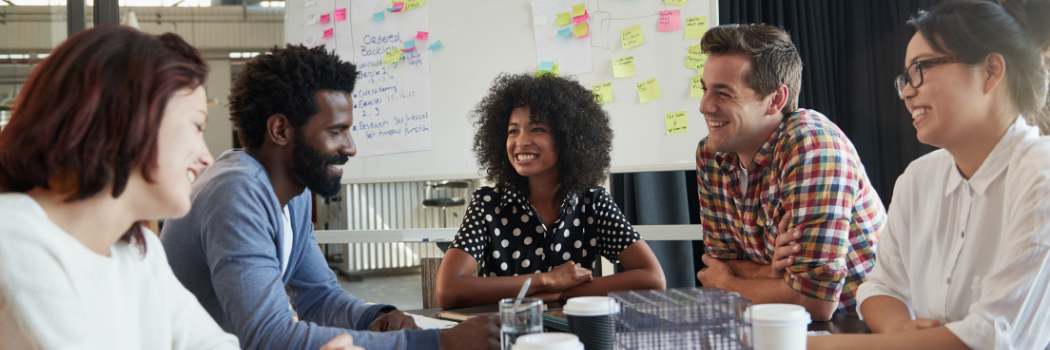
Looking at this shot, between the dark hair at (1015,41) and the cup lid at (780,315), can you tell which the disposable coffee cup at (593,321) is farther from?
the dark hair at (1015,41)

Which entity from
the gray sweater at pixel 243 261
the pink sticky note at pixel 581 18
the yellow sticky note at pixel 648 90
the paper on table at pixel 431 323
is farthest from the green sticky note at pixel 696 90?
the gray sweater at pixel 243 261

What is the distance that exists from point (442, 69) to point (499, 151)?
950mm

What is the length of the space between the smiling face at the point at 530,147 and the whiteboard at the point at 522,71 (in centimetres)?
70

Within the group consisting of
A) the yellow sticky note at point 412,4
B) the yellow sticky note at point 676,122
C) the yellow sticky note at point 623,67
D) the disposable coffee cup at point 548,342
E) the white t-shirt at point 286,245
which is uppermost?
the yellow sticky note at point 412,4

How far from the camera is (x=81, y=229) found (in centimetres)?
82

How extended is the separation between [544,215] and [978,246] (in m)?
1.18

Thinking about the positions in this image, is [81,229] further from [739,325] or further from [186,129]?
[739,325]

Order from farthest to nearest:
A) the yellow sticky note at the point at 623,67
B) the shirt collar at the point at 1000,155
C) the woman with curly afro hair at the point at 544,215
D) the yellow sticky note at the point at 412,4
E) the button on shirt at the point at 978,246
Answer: the yellow sticky note at the point at 412,4
the yellow sticky note at the point at 623,67
the woman with curly afro hair at the point at 544,215
the shirt collar at the point at 1000,155
the button on shirt at the point at 978,246

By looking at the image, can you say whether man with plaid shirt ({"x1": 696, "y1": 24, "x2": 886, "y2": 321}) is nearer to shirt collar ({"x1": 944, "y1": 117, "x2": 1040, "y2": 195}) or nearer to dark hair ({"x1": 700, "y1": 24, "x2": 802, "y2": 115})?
dark hair ({"x1": 700, "y1": 24, "x2": 802, "y2": 115})

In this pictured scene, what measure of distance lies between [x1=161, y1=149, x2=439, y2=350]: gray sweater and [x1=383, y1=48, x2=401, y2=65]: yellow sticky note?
1785mm

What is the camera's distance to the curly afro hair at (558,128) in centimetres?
211

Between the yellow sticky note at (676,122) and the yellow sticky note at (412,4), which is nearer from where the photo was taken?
the yellow sticky note at (676,122)

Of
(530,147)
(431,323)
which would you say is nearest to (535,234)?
(530,147)

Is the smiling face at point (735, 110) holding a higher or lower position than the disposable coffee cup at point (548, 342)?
higher
